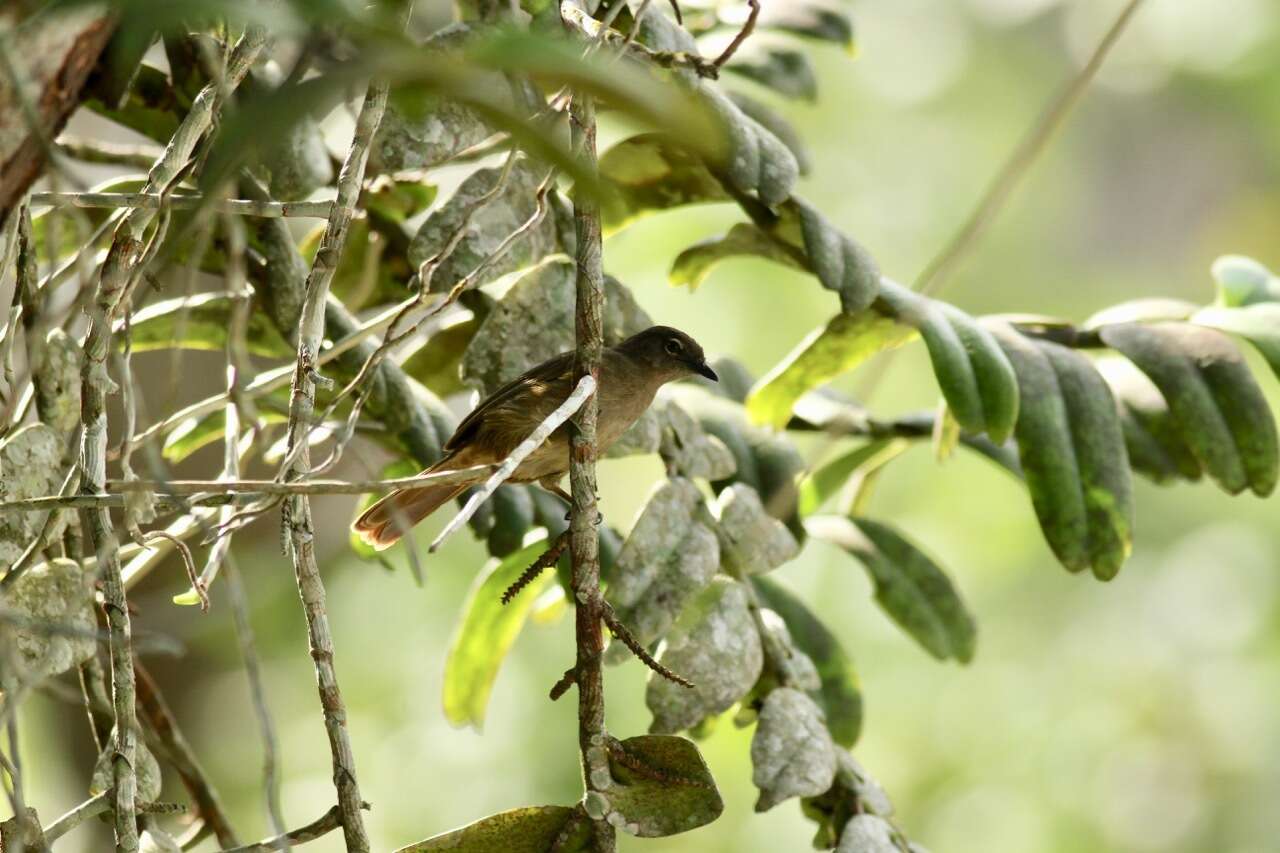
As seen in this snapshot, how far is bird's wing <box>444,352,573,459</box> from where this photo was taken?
266 centimetres

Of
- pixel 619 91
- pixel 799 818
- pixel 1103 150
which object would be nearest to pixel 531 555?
pixel 619 91

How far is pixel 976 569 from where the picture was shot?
8242 mm

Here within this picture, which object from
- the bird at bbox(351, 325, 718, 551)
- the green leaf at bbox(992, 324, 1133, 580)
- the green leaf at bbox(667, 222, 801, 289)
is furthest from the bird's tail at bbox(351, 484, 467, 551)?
the green leaf at bbox(992, 324, 1133, 580)

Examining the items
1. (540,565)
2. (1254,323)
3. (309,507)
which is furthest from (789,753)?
(1254,323)

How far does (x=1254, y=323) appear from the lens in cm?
292

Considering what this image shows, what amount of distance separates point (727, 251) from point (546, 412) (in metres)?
0.49

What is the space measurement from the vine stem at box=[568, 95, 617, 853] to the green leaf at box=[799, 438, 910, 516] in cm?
150

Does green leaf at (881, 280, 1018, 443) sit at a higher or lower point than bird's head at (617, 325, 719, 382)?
lower

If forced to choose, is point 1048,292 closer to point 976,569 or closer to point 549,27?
point 976,569

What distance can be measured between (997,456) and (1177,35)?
835cm

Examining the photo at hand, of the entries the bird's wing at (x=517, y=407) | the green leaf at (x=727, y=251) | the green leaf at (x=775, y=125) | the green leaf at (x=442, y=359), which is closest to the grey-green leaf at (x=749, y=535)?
the bird's wing at (x=517, y=407)

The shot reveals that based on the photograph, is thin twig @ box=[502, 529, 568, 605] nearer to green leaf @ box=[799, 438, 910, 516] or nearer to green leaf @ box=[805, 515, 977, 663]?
green leaf @ box=[805, 515, 977, 663]

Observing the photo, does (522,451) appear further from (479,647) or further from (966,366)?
(479,647)

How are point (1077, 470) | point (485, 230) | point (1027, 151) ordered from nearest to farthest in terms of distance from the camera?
point (1027, 151) < point (485, 230) < point (1077, 470)
